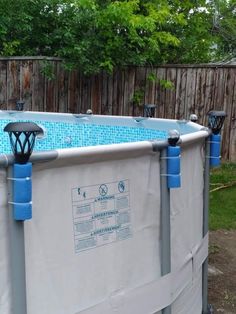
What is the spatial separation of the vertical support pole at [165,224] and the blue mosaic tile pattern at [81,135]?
4.10 ft

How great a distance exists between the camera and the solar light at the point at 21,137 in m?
1.55

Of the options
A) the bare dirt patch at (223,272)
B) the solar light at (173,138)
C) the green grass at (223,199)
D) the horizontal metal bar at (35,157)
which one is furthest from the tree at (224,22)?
the horizontal metal bar at (35,157)

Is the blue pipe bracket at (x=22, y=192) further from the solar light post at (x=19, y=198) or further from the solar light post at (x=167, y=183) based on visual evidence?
the solar light post at (x=167, y=183)

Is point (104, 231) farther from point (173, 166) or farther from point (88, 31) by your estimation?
point (88, 31)

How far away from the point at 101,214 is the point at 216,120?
1.12 metres

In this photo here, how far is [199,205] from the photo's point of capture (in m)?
2.73

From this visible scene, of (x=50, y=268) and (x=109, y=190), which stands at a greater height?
(x=109, y=190)

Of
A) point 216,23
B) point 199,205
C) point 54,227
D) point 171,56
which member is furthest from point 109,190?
point 216,23

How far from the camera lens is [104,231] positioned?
6.42 ft

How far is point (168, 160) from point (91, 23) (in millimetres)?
4324

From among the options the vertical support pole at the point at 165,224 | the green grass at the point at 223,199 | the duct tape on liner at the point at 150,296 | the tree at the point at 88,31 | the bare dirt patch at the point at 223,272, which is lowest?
the bare dirt patch at the point at 223,272

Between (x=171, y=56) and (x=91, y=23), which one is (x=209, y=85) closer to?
(x=171, y=56)

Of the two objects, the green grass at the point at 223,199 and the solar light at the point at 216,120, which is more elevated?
the solar light at the point at 216,120

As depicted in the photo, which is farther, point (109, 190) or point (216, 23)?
point (216, 23)
